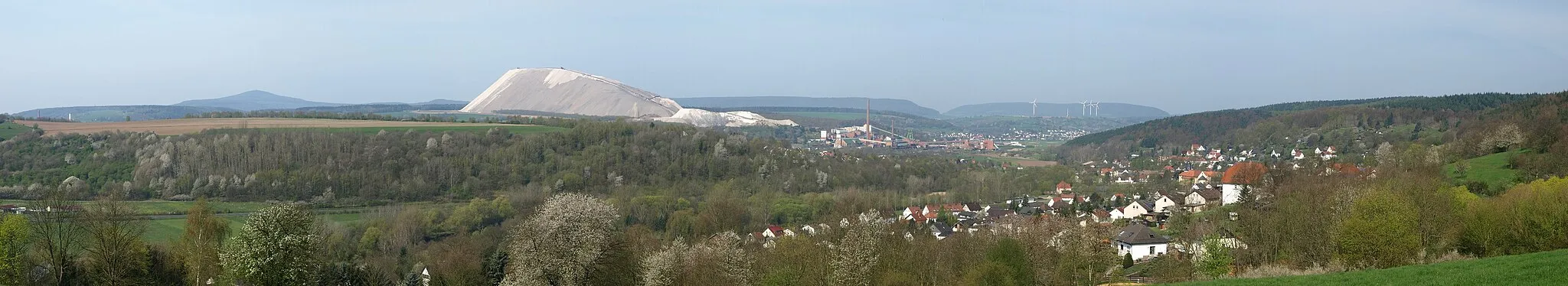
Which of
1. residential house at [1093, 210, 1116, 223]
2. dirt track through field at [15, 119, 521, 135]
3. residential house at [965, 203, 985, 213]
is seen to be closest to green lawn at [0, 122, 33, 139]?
dirt track through field at [15, 119, 521, 135]

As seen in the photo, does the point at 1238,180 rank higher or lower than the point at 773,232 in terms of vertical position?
higher

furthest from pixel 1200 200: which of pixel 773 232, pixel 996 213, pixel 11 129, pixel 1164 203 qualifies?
pixel 11 129

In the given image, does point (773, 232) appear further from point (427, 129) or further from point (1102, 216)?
point (427, 129)

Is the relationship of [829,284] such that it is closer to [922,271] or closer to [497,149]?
[922,271]

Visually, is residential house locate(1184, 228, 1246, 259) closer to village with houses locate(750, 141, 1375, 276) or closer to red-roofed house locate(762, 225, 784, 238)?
village with houses locate(750, 141, 1375, 276)

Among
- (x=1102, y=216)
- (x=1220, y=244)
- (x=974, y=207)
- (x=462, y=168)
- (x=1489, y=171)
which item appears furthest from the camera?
(x=462, y=168)

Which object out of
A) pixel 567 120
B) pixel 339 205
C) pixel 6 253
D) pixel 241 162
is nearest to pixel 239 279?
pixel 6 253
